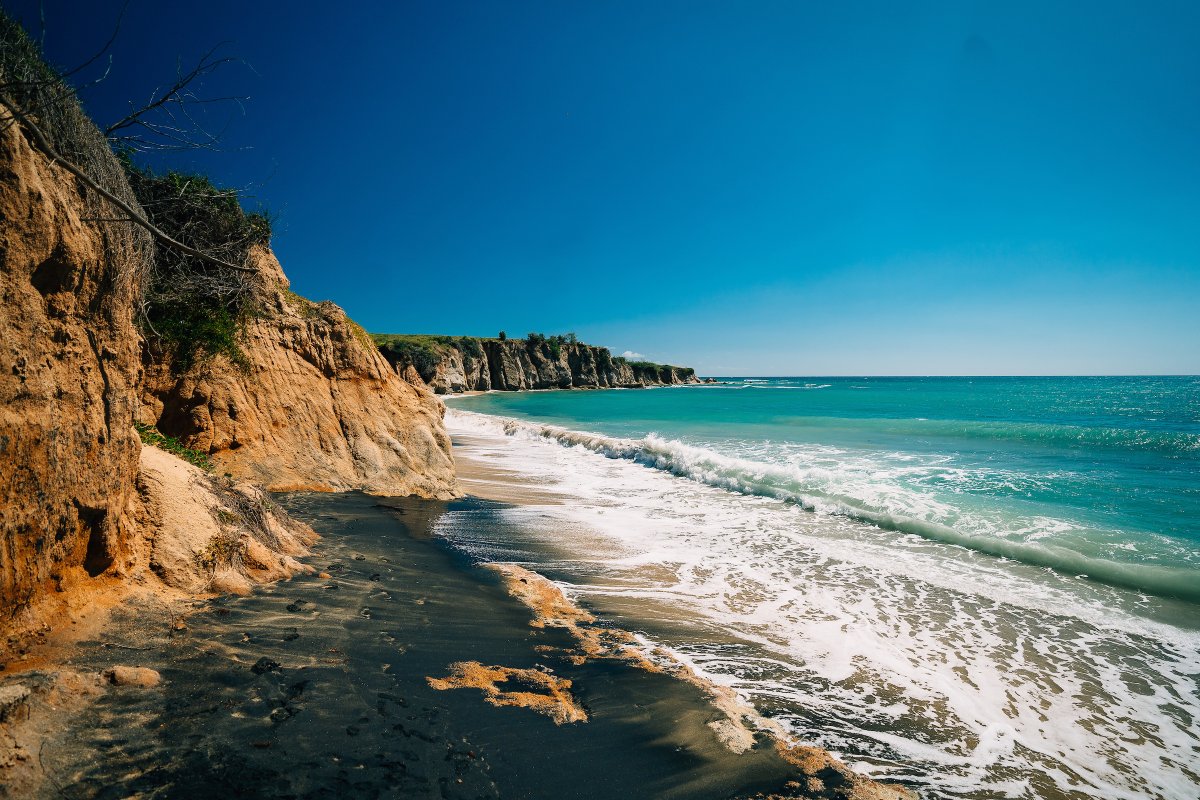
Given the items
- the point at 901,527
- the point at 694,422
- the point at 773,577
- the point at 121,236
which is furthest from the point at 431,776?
the point at 694,422

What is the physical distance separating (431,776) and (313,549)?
4.20 m

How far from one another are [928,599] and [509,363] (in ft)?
299

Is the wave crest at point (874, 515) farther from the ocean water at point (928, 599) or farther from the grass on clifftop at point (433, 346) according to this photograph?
the grass on clifftop at point (433, 346)

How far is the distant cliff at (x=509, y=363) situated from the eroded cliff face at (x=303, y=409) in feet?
176

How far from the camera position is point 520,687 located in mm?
3973

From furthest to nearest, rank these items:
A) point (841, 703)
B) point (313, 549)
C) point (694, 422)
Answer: point (694, 422) → point (313, 549) → point (841, 703)

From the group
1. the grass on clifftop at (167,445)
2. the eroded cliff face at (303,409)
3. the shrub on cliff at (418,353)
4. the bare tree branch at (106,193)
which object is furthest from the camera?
the shrub on cliff at (418,353)

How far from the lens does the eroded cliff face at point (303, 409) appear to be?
26.4 feet

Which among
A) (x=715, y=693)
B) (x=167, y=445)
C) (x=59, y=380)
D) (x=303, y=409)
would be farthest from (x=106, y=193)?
(x=303, y=409)

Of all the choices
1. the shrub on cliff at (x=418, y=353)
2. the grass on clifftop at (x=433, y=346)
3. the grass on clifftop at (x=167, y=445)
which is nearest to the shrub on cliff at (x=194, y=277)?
the grass on clifftop at (x=167, y=445)

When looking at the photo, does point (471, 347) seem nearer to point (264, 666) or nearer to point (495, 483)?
point (495, 483)

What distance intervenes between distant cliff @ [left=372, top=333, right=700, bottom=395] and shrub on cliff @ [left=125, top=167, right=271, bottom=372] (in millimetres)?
55628

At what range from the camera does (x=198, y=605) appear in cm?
406

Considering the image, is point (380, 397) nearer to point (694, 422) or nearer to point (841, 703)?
point (841, 703)
